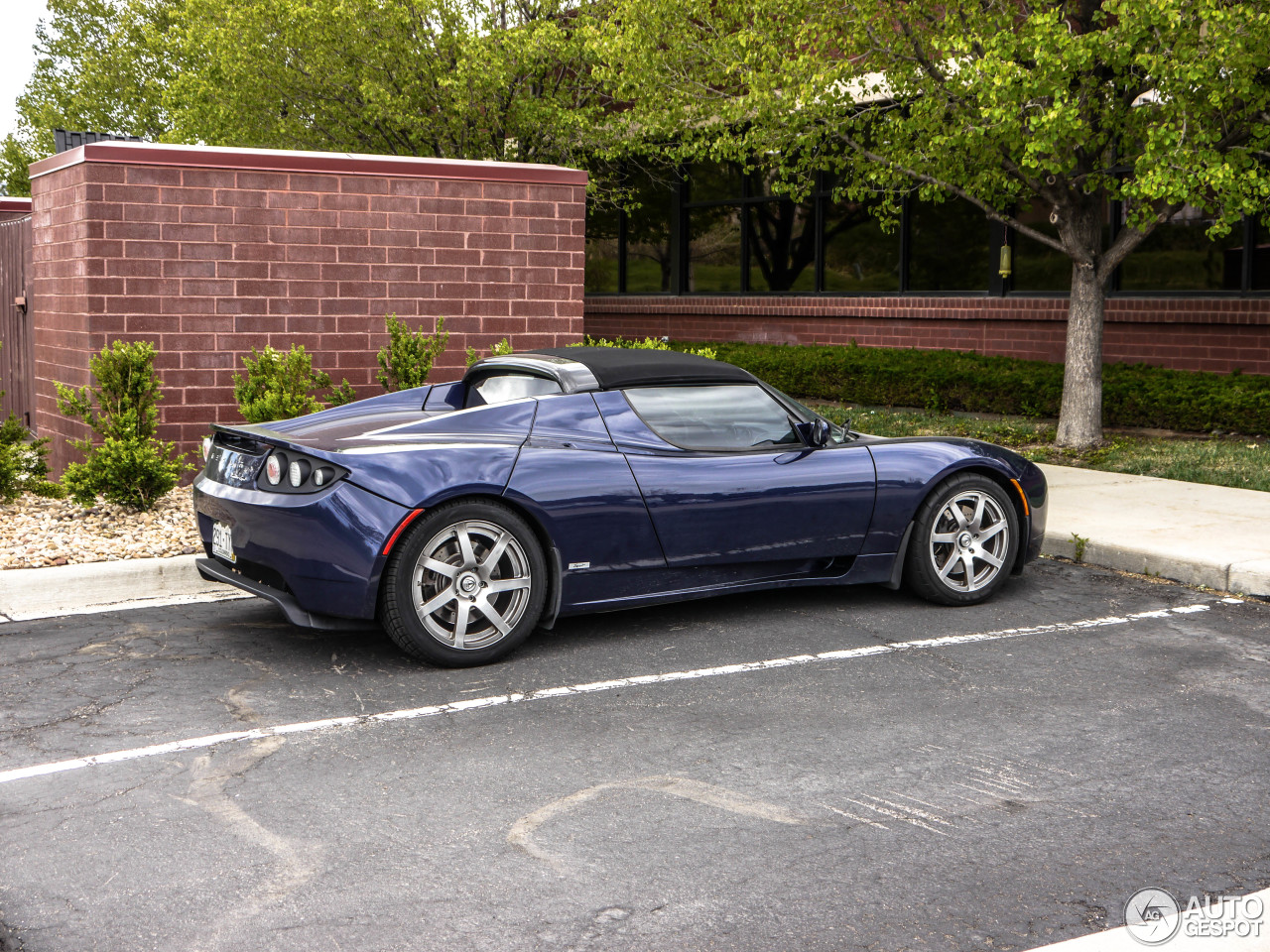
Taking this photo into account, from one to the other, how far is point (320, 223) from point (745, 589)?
5.29 metres

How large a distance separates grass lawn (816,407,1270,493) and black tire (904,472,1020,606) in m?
4.28

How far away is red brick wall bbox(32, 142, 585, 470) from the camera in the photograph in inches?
369

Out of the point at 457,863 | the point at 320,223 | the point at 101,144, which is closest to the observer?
the point at 457,863

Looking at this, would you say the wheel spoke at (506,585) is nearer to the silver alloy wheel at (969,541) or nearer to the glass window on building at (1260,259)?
the silver alloy wheel at (969,541)

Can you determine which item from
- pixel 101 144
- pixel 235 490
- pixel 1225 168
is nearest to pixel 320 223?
pixel 101 144

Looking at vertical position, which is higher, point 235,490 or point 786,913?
point 235,490

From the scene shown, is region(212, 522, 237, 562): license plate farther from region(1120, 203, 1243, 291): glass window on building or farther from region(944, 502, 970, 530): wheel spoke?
region(1120, 203, 1243, 291): glass window on building

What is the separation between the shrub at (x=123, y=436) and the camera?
8.07m

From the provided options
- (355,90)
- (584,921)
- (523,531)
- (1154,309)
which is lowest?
(584,921)

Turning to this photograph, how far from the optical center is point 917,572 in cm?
672

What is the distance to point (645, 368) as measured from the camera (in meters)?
6.37

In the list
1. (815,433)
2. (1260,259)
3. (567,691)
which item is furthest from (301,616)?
(1260,259)

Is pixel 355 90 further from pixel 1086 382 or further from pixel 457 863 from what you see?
pixel 457 863

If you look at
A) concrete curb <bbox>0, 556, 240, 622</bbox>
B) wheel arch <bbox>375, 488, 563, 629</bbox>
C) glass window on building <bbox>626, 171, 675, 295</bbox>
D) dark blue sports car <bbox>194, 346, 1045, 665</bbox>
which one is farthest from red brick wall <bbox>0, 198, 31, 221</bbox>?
glass window on building <bbox>626, 171, 675, 295</bbox>
